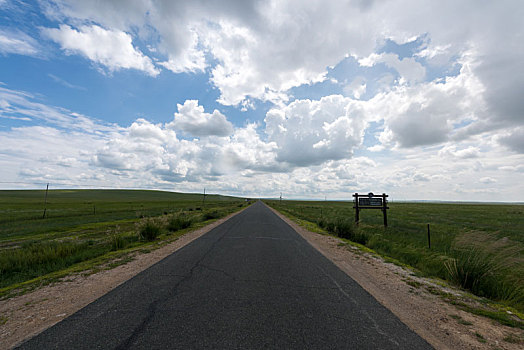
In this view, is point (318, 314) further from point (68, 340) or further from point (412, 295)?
point (68, 340)

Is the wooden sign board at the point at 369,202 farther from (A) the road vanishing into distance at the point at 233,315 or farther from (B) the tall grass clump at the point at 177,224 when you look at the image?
(B) the tall grass clump at the point at 177,224

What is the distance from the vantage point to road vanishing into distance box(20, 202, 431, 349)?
2986 mm

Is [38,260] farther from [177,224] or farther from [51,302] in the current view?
[177,224]

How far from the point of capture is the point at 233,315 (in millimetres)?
3693

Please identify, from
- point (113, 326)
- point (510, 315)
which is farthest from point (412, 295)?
point (113, 326)

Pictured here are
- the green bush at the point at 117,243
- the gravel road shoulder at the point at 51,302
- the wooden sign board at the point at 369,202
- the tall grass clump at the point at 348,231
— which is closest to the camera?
the gravel road shoulder at the point at 51,302

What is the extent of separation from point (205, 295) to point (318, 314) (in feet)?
7.38

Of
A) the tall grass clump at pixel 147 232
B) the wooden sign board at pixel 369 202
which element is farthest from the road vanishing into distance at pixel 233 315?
the wooden sign board at pixel 369 202

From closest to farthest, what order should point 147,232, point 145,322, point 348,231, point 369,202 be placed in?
1. point 145,322
2. point 147,232
3. point 348,231
4. point 369,202

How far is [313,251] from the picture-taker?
8.94 m

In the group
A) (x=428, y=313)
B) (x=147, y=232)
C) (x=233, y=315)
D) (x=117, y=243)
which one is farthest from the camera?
(x=147, y=232)

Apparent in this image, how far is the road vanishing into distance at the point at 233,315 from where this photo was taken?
2986mm

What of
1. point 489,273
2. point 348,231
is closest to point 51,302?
point 489,273

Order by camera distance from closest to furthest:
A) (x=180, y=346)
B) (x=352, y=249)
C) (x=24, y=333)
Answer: (x=180, y=346), (x=24, y=333), (x=352, y=249)
